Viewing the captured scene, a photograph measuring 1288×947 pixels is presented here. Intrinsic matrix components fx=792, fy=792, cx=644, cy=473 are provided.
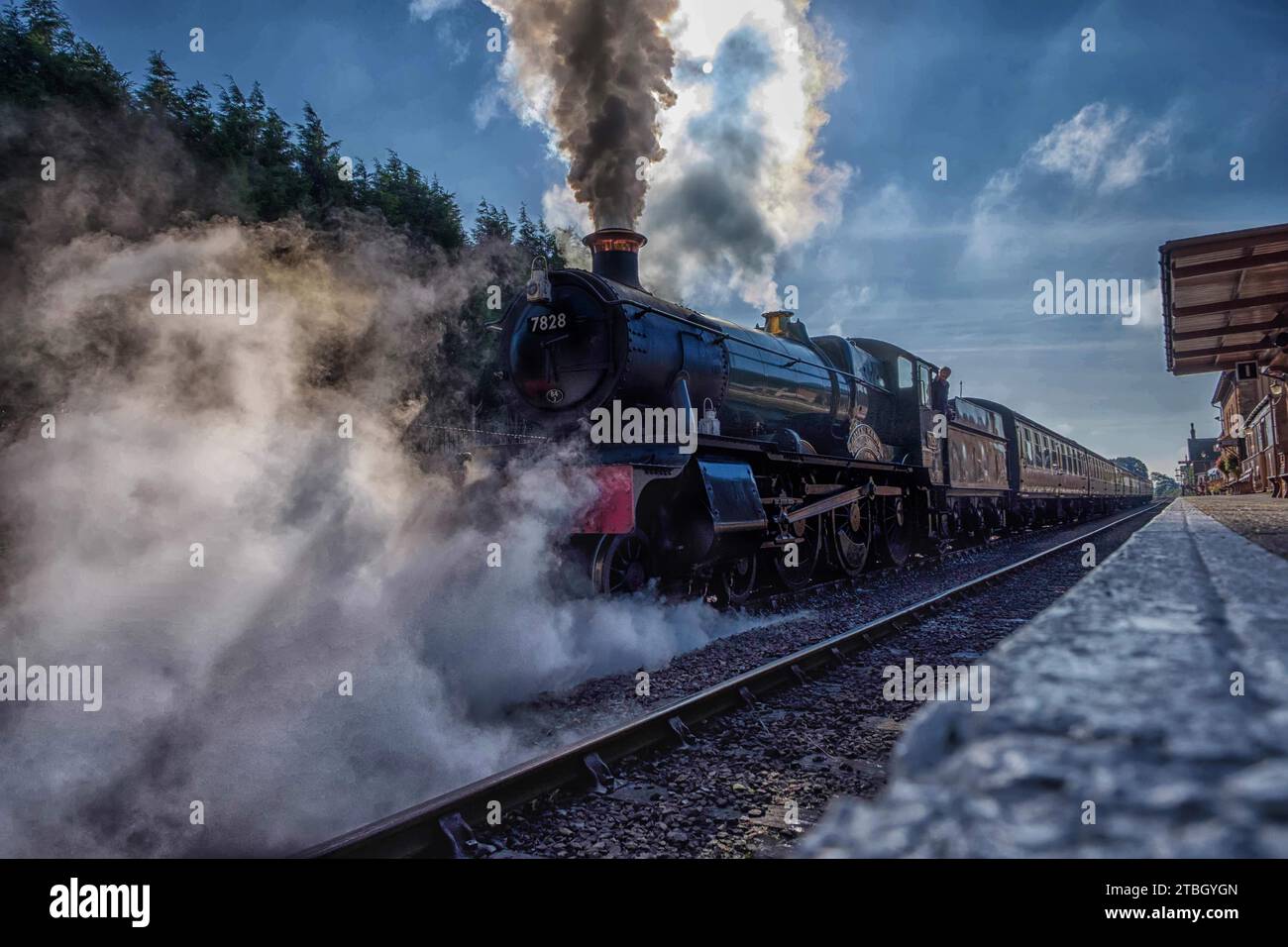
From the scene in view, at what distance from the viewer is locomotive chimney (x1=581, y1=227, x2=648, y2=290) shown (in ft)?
28.2

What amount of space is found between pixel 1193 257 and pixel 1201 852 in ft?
29.2

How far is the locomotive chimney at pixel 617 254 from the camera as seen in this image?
8.61 m

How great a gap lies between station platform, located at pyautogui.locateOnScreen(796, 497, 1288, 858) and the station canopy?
26.9ft

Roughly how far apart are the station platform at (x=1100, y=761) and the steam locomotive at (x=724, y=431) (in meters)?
6.17

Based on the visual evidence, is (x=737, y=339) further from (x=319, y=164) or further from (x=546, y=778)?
(x=319, y=164)

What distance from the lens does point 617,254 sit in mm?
8641

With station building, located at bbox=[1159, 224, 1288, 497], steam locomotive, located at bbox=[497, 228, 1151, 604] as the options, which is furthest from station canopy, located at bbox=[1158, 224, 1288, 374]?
steam locomotive, located at bbox=[497, 228, 1151, 604]

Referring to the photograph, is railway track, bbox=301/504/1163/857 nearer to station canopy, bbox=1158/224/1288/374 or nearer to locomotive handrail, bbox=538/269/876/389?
locomotive handrail, bbox=538/269/876/389

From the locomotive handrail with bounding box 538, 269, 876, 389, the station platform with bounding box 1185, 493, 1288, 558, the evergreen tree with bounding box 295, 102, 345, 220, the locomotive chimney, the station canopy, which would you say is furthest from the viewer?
the evergreen tree with bounding box 295, 102, 345, 220

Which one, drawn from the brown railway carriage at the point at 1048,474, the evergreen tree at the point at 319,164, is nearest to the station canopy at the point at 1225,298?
the brown railway carriage at the point at 1048,474

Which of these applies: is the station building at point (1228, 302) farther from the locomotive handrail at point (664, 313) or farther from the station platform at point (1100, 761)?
the station platform at point (1100, 761)

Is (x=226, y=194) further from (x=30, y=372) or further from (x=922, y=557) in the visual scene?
(x=922, y=557)
